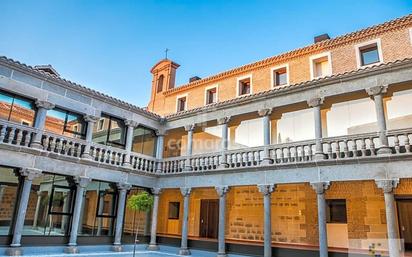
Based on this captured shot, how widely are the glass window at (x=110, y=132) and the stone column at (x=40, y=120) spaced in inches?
87.1

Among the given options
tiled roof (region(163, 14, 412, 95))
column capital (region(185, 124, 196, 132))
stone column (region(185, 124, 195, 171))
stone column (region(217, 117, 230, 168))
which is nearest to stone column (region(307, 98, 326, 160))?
stone column (region(217, 117, 230, 168))

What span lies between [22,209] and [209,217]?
27.0 feet

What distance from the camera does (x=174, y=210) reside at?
51.9 feet

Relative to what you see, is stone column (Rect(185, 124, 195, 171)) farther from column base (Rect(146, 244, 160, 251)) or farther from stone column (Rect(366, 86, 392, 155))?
stone column (Rect(366, 86, 392, 155))

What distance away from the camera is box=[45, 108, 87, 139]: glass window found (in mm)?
10785

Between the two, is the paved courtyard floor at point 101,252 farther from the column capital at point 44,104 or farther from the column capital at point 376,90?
the column capital at point 376,90

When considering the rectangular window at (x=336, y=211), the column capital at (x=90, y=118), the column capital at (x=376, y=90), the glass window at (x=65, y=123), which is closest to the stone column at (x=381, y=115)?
the column capital at (x=376, y=90)

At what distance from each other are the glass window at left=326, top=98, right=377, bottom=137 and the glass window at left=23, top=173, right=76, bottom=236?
10201mm

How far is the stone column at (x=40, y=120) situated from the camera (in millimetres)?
9883

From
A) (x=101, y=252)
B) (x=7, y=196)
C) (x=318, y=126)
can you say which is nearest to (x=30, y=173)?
(x=7, y=196)

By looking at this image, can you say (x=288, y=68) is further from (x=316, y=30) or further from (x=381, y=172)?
(x=381, y=172)

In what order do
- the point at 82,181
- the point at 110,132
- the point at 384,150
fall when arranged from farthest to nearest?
the point at 110,132
the point at 82,181
the point at 384,150

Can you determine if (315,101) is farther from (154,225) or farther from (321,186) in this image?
(154,225)

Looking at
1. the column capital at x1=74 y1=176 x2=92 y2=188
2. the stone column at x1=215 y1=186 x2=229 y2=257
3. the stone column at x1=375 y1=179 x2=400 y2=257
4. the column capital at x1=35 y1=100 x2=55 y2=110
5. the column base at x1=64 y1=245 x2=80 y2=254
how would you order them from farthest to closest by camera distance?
the stone column at x1=215 y1=186 x2=229 y2=257 < the column capital at x1=74 y1=176 x2=92 y2=188 < the column base at x1=64 y1=245 x2=80 y2=254 < the column capital at x1=35 y1=100 x2=55 y2=110 < the stone column at x1=375 y1=179 x2=400 y2=257
